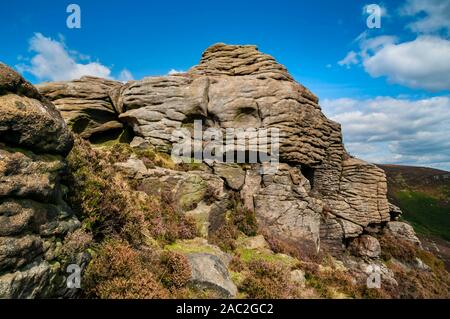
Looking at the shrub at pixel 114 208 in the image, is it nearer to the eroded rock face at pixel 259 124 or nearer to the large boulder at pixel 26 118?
the eroded rock face at pixel 259 124

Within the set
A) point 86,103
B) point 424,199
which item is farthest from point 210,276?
point 424,199

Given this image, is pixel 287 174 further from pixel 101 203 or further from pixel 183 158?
pixel 101 203

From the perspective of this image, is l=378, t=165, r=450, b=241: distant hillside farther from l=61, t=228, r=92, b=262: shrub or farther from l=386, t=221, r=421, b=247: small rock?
l=61, t=228, r=92, b=262: shrub

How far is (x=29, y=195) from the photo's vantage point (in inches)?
339

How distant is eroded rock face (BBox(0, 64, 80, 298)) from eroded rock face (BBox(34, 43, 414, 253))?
10.3 meters

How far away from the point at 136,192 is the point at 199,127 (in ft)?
32.7

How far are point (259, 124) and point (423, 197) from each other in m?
129

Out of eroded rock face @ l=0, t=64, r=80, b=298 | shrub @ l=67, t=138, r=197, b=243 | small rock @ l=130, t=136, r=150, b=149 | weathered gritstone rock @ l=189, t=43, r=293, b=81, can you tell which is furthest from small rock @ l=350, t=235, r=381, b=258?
eroded rock face @ l=0, t=64, r=80, b=298

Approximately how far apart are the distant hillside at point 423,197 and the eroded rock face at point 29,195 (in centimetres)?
11447

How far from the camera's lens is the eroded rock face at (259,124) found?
24.1 m

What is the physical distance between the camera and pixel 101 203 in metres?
13.0
